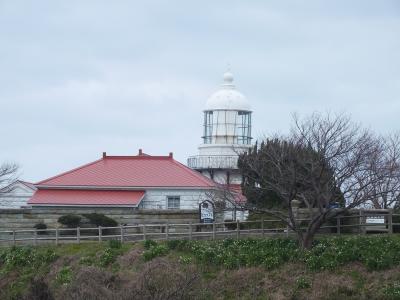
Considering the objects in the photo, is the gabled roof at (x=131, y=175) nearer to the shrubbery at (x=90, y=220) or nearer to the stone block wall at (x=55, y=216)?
the stone block wall at (x=55, y=216)

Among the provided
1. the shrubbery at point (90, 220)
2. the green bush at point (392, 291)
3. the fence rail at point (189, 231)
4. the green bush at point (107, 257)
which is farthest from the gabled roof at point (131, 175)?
the green bush at point (392, 291)

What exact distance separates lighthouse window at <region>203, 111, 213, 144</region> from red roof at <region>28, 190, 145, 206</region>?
931 centimetres

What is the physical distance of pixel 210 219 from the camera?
4606 centimetres

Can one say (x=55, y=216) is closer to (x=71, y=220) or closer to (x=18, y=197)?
(x=71, y=220)

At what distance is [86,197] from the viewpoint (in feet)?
177

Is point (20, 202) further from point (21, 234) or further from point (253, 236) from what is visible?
point (253, 236)

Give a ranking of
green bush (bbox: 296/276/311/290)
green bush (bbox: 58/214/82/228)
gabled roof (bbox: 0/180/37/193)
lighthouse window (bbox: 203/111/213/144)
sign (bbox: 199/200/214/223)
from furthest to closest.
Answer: lighthouse window (bbox: 203/111/213/144) < gabled roof (bbox: 0/180/37/193) < green bush (bbox: 58/214/82/228) < sign (bbox: 199/200/214/223) < green bush (bbox: 296/276/311/290)

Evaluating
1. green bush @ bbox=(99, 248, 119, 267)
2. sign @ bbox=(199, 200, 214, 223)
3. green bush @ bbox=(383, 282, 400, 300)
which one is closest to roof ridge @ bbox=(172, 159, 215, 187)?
sign @ bbox=(199, 200, 214, 223)

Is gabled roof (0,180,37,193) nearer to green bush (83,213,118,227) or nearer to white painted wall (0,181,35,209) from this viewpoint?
white painted wall (0,181,35,209)

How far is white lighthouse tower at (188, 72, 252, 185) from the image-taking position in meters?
61.6

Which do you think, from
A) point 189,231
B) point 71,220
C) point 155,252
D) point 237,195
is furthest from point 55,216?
point 155,252

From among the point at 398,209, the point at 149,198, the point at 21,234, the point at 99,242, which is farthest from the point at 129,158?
the point at 398,209

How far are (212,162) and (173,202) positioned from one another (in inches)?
267

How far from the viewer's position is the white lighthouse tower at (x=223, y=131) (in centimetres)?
6156
